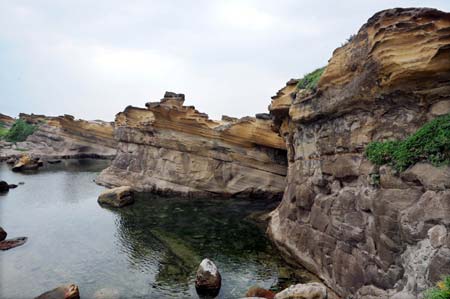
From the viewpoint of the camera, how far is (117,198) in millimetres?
22016

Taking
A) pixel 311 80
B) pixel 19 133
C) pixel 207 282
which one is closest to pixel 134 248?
pixel 207 282

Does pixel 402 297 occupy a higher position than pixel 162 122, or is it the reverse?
pixel 162 122

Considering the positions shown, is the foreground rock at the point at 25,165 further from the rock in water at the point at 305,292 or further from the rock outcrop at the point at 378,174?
the rock in water at the point at 305,292

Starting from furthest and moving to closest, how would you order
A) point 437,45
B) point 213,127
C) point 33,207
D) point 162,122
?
point 162,122, point 213,127, point 33,207, point 437,45

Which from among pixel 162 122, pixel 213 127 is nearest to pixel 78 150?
pixel 162 122

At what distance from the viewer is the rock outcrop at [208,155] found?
24.0 meters

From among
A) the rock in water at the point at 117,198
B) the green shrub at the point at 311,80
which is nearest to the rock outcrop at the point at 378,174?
the green shrub at the point at 311,80

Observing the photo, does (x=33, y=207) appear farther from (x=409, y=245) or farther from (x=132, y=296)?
(x=409, y=245)

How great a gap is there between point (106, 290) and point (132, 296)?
39.6 inches

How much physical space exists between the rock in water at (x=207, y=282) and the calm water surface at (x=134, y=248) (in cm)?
26

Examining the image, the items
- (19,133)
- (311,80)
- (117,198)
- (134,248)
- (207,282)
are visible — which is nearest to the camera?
(207,282)

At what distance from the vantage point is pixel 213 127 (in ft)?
81.5

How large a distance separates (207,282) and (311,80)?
361 inches

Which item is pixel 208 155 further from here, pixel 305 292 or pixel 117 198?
pixel 305 292
